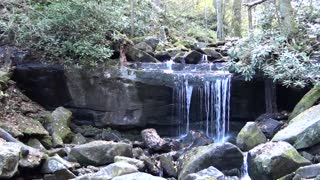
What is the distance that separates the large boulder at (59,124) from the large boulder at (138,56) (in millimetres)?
3042

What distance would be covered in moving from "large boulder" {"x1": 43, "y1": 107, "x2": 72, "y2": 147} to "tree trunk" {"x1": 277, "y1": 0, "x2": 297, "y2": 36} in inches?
259

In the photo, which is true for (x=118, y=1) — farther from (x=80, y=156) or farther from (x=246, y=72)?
(x=80, y=156)

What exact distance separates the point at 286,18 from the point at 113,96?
18.0 ft

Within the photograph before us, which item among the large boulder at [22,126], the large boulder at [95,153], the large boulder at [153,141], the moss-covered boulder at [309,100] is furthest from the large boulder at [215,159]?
the large boulder at [22,126]

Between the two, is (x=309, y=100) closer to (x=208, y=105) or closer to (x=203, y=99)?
(x=208, y=105)

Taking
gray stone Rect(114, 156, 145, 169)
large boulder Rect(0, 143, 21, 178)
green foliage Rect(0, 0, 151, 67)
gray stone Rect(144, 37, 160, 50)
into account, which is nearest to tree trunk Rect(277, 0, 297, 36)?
gray stone Rect(144, 37, 160, 50)

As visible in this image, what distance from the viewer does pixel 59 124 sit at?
1028 centimetres

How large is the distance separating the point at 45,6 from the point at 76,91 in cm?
305

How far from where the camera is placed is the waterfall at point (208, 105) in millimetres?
10984

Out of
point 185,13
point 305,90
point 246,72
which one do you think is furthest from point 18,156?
point 185,13

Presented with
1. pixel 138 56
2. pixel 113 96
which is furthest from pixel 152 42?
pixel 113 96

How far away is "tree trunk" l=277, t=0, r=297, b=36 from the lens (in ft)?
37.2

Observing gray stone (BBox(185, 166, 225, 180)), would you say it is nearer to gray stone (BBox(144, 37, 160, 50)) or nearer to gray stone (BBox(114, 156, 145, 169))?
gray stone (BBox(114, 156, 145, 169))

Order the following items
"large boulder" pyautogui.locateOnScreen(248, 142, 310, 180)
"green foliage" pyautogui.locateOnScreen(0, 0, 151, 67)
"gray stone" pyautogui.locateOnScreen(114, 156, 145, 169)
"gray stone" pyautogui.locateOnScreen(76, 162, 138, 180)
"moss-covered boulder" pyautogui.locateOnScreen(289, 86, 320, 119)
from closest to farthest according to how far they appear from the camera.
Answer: "gray stone" pyautogui.locateOnScreen(76, 162, 138, 180) < "large boulder" pyautogui.locateOnScreen(248, 142, 310, 180) < "gray stone" pyautogui.locateOnScreen(114, 156, 145, 169) < "moss-covered boulder" pyautogui.locateOnScreen(289, 86, 320, 119) < "green foliage" pyautogui.locateOnScreen(0, 0, 151, 67)
